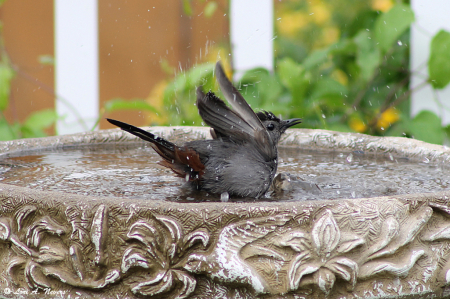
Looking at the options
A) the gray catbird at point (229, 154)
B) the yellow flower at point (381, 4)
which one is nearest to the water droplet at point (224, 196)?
the gray catbird at point (229, 154)

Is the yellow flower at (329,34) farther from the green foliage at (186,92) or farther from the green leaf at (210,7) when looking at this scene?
the green foliage at (186,92)

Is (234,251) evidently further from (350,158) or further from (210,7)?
(210,7)

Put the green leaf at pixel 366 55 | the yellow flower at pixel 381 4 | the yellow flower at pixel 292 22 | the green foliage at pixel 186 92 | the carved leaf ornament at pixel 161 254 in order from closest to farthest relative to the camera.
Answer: the carved leaf ornament at pixel 161 254, the green leaf at pixel 366 55, the green foliage at pixel 186 92, the yellow flower at pixel 381 4, the yellow flower at pixel 292 22

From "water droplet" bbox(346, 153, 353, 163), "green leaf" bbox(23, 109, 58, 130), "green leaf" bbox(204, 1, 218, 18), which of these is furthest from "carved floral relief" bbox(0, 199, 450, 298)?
"green leaf" bbox(204, 1, 218, 18)

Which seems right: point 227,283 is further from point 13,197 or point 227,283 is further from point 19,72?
point 19,72

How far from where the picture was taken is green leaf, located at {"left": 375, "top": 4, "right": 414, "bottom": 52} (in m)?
3.97

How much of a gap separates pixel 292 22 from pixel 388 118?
147 cm

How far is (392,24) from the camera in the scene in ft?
13.2

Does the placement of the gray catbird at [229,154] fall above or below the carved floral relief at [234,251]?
above

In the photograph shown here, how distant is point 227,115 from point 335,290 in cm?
66

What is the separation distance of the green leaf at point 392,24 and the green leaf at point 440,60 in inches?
9.6

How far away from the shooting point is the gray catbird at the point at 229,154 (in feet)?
5.50

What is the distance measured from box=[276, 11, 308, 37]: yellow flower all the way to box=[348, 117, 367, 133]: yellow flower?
1.26 metres

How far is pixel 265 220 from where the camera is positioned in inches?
49.7
